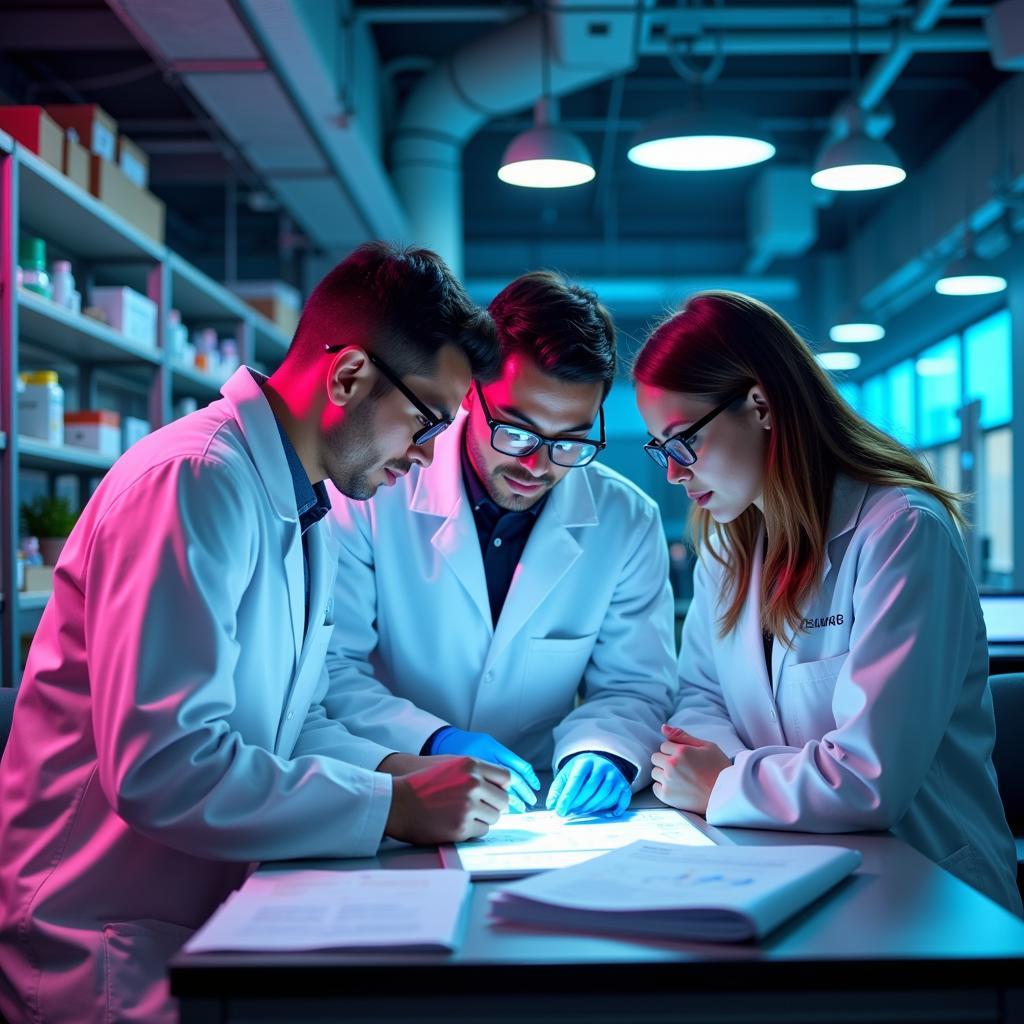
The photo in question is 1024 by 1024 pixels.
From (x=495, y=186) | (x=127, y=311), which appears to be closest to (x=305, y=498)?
(x=127, y=311)

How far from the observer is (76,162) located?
357cm

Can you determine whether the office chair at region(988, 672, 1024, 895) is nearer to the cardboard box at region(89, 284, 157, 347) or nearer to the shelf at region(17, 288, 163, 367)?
the shelf at region(17, 288, 163, 367)

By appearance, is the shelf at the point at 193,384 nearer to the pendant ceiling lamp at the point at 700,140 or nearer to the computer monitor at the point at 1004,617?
the pendant ceiling lamp at the point at 700,140

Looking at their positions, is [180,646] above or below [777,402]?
below

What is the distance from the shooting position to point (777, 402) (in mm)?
A: 1753

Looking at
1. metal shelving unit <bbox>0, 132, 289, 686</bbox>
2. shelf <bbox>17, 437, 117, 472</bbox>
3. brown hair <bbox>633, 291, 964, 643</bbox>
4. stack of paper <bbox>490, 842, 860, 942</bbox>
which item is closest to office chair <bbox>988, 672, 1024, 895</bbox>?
brown hair <bbox>633, 291, 964, 643</bbox>

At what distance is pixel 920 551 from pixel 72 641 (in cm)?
111

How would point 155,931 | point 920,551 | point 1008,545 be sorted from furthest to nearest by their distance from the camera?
point 1008,545 → point 920,551 → point 155,931

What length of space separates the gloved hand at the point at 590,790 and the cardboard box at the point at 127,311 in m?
2.89

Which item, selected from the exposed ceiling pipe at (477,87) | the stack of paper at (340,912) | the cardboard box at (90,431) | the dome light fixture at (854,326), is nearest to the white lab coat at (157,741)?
the stack of paper at (340,912)

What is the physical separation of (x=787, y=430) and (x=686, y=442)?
17cm

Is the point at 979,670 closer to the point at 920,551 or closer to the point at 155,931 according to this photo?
the point at 920,551

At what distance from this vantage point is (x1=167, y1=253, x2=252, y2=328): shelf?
4.69 m

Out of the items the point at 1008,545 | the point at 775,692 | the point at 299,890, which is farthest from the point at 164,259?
the point at 1008,545
